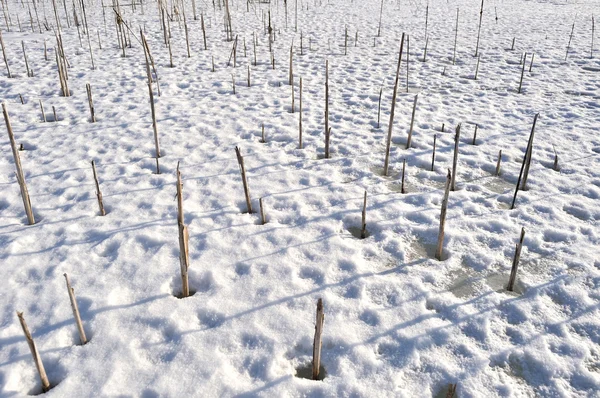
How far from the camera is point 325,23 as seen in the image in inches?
426

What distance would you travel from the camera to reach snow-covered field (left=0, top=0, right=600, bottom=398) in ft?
7.00

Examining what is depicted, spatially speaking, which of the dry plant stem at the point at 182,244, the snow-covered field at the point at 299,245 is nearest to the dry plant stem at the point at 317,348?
the snow-covered field at the point at 299,245

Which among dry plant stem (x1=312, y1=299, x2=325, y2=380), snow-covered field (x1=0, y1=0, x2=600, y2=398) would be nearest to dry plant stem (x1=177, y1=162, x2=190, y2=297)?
snow-covered field (x1=0, y1=0, x2=600, y2=398)

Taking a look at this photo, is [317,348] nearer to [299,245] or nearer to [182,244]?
[182,244]

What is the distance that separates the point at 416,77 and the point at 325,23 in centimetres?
487

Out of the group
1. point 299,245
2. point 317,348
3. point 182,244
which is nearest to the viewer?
point 317,348

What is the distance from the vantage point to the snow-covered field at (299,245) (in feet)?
7.00

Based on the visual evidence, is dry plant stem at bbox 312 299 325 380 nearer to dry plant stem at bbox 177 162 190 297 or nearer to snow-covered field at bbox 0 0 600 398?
snow-covered field at bbox 0 0 600 398

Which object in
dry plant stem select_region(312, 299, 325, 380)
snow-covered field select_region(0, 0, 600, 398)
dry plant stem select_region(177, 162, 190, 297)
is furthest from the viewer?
dry plant stem select_region(177, 162, 190, 297)

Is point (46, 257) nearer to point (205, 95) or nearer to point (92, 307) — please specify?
point (92, 307)

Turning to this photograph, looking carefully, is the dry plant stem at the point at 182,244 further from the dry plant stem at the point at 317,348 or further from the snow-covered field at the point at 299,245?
the dry plant stem at the point at 317,348

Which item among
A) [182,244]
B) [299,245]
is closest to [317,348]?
[182,244]

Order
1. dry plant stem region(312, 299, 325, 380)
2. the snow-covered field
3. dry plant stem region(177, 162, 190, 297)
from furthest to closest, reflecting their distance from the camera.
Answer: dry plant stem region(177, 162, 190, 297), the snow-covered field, dry plant stem region(312, 299, 325, 380)

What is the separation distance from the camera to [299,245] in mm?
3029
